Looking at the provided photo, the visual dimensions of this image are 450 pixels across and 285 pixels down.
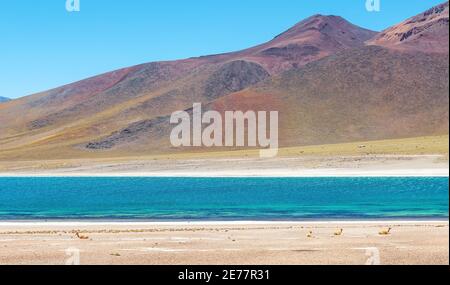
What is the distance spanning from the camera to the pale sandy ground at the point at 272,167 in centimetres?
8406

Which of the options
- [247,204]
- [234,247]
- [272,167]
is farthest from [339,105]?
[234,247]

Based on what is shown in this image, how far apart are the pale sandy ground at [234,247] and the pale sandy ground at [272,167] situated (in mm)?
56010

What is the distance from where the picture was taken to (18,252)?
1947cm

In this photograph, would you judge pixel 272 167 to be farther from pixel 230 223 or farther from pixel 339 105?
pixel 339 105

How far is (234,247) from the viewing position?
1988 centimetres

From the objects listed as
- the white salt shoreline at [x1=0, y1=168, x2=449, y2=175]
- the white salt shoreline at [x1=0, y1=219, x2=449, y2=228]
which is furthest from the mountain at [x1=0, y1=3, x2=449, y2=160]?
the white salt shoreline at [x1=0, y1=219, x2=449, y2=228]

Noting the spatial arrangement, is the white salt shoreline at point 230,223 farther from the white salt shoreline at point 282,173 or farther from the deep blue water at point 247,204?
the white salt shoreline at point 282,173

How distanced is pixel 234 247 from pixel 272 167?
74056 mm

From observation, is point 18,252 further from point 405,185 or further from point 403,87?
point 403,87

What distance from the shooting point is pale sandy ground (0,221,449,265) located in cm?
1719

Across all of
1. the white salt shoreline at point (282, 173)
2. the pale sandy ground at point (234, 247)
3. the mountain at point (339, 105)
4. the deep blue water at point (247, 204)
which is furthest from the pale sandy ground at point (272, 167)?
the pale sandy ground at point (234, 247)

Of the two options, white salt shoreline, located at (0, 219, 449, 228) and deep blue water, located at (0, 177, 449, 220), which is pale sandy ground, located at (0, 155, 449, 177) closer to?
deep blue water, located at (0, 177, 449, 220)

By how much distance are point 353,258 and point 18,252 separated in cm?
789

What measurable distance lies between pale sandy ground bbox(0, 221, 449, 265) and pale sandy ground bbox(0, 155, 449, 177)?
5601 centimetres
